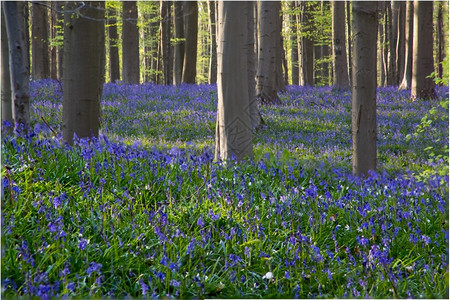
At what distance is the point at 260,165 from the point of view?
6547 mm

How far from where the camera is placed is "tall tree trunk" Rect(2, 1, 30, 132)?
5.99 meters

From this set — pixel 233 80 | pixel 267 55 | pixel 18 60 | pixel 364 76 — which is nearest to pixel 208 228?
pixel 233 80

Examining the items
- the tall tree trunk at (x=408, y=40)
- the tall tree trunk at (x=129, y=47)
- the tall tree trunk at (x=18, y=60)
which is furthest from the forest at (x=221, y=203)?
the tall tree trunk at (x=129, y=47)

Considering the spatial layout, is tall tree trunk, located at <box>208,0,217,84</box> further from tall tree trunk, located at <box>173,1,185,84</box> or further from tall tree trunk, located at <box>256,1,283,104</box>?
tall tree trunk, located at <box>256,1,283,104</box>

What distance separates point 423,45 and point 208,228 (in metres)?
13.2

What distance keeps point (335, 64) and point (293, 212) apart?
13.4 m

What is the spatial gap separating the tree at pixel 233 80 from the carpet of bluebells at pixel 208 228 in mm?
555

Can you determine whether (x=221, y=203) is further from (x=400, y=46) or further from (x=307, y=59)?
(x=307, y=59)

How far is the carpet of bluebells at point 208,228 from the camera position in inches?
134

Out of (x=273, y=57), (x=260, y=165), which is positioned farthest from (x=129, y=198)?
(x=273, y=57)

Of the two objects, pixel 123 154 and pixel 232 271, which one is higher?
pixel 123 154

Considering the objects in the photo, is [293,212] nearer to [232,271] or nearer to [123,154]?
[232,271]

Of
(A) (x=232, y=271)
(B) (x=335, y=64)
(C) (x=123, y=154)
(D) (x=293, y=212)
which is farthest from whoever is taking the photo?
(B) (x=335, y=64)

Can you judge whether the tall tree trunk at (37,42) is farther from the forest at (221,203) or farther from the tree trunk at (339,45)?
the tree trunk at (339,45)
